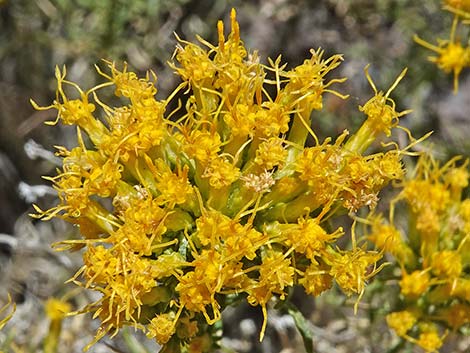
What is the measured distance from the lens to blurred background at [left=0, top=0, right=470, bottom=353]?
4.30 m

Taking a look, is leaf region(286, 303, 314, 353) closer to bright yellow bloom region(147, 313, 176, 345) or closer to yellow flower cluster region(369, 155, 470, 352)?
bright yellow bloom region(147, 313, 176, 345)

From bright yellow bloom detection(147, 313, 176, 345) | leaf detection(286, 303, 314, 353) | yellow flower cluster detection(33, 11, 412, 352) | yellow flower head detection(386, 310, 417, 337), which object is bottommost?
yellow flower head detection(386, 310, 417, 337)

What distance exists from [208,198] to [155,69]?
9.00 ft

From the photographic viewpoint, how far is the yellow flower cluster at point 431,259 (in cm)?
309

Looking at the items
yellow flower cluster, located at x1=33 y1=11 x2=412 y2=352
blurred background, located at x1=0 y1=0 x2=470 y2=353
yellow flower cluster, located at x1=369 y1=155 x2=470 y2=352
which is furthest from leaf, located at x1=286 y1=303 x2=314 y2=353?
blurred background, located at x1=0 y1=0 x2=470 y2=353

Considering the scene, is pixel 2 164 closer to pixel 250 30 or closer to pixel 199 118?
pixel 250 30

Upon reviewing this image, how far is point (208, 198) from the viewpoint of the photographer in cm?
253

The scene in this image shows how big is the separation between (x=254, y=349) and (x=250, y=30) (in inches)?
91.3

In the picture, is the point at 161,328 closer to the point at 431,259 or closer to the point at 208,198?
the point at 208,198

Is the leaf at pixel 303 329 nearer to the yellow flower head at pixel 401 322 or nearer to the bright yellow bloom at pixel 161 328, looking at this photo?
the bright yellow bloom at pixel 161 328

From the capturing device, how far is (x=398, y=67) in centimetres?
467

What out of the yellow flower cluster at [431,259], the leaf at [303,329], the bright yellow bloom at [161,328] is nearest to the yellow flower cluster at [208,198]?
the bright yellow bloom at [161,328]

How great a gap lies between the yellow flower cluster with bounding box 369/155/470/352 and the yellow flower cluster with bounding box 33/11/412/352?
62 centimetres

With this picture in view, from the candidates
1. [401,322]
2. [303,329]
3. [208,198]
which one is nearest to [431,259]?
[401,322]
